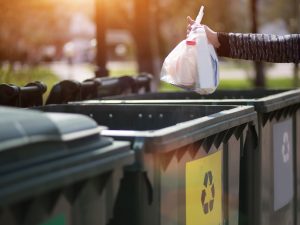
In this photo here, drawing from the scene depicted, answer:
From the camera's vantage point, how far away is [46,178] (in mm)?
2246

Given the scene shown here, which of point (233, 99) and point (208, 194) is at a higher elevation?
point (233, 99)

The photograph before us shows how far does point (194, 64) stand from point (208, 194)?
2.52ft

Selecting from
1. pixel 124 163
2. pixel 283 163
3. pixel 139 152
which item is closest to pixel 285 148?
pixel 283 163

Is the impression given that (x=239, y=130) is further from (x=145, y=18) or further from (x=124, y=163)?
(x=145, y=18)

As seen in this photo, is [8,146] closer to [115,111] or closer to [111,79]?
[115,111]

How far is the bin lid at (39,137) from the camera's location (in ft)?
7.20

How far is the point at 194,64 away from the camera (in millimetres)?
3953

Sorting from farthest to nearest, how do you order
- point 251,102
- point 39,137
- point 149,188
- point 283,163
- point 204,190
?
point 283,163 → point 251,102 → point 204,190 → point 149,188 → point 39,137


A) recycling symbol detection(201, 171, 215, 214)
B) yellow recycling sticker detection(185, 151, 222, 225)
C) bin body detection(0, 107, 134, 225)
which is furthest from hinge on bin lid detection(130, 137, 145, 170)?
recycling symbol detection(201, 171, 215, 214)

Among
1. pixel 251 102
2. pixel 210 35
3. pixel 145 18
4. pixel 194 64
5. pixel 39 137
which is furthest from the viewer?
pixel 145 18

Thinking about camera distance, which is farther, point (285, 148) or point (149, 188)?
point (285, 148)

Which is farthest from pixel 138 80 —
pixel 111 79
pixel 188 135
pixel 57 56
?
pixel 57 56

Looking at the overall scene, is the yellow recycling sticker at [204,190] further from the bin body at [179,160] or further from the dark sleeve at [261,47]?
the dark sleeve at [261,47]

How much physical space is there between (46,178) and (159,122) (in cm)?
219
